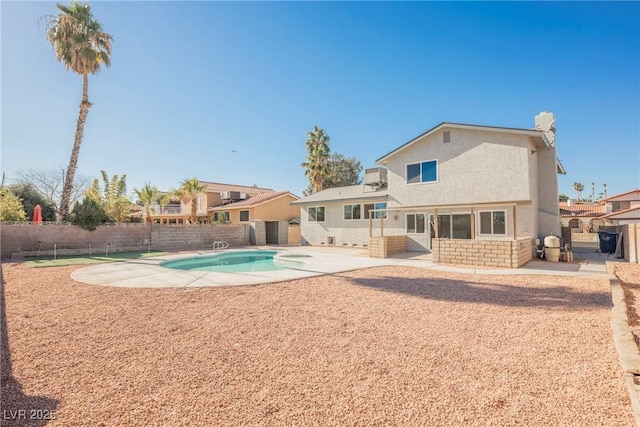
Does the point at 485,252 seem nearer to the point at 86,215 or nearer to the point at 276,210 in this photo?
the point at 276,210

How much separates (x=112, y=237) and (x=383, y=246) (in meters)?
19.8

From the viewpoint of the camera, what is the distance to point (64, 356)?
4.50 m

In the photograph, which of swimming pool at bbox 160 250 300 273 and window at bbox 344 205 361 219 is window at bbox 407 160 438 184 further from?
swimming pool at bbox 160 250 300 273

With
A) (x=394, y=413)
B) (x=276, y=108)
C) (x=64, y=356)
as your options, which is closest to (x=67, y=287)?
(x=64, y=356)

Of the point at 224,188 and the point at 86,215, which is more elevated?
the point at 224,188

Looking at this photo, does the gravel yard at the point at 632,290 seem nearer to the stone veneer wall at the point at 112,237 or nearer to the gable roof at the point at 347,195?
the gable roof at the point at 347,195

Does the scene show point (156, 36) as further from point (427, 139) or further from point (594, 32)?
point (594, 32)

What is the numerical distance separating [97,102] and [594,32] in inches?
1222

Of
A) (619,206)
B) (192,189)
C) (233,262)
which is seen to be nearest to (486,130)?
(233,262)

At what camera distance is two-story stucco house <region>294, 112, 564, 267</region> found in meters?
14.7

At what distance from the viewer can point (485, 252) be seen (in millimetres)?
13445

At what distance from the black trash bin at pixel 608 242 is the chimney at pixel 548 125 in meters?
6.37

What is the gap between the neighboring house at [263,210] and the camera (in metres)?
31.8

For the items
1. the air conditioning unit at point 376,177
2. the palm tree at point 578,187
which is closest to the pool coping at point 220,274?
the air conditioning unit at point 376,177
